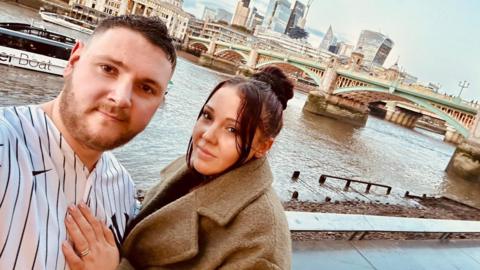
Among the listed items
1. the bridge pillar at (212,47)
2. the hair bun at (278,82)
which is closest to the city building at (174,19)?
the bridge pillar at (212,47)

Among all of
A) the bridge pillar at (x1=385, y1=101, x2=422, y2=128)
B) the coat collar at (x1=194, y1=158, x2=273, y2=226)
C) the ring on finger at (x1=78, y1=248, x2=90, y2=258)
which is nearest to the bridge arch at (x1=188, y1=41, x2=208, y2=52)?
the bridge pillar at (x1=385, y1=101, x2=422, y2=128)

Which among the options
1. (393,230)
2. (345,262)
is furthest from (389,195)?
(345,262)

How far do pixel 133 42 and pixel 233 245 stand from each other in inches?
23.8

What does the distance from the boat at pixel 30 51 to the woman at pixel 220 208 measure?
37.7 ft

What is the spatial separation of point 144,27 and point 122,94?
0.68 ft

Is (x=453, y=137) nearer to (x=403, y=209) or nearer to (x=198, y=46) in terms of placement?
(x=198, y=46)

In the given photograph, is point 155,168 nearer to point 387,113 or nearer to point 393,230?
point 393,230

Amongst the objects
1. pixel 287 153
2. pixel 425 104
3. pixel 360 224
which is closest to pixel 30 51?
pixel 287 153

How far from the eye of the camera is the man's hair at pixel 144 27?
3.37 ft

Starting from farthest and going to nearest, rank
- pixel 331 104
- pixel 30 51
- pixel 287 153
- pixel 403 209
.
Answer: pixel 331 104 < pixel 30 51 < pixel 287 153 < pixel 403 209

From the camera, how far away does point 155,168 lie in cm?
689

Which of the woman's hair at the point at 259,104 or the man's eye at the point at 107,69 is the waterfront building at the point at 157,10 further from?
the man's eye at the point at 107,69

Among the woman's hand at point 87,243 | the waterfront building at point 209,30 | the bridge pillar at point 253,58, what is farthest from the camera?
the waterfront building at point 209,30

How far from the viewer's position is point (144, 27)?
3.41 feet
